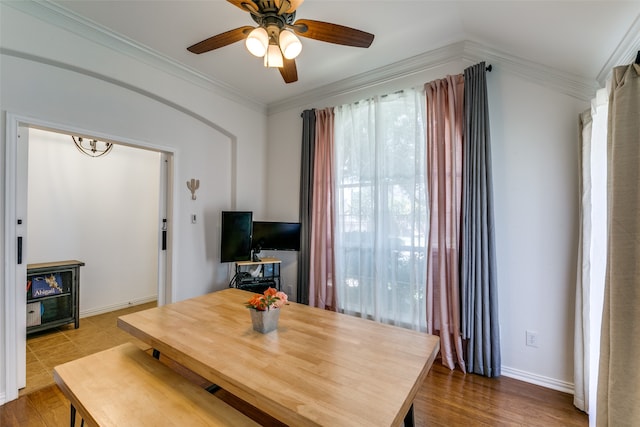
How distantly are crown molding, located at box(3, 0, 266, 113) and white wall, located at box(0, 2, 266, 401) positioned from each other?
24mm

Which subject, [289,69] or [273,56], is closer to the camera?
[273,56]

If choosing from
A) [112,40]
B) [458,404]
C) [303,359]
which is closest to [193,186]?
[112,40]

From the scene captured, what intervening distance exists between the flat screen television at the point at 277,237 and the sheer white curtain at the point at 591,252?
2.61m

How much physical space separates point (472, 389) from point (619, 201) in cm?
170

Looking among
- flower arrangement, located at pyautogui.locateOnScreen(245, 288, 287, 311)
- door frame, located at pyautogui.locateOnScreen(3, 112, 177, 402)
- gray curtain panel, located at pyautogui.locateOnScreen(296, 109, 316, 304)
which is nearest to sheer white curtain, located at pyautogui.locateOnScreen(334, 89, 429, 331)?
gray curtain panel, located at pyautogui.locateOnScreen(296, 109, 316, 304)

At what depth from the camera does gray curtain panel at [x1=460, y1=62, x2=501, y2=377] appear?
2.25m

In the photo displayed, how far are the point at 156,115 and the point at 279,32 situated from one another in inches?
76.0

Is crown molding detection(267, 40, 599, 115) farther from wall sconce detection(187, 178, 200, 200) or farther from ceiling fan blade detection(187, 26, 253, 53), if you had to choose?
wall sconce detection(187, 178, 200, 200)

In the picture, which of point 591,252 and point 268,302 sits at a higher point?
point 591,252

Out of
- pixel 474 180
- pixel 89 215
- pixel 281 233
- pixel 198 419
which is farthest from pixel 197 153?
pixel 474 180

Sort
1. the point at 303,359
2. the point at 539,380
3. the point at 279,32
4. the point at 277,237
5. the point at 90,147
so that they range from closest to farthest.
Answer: the point at 303,359, the point at 279,32, the point at 539,380, the point at 277,237, the point at 90,147

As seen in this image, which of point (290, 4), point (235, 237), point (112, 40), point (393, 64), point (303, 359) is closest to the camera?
point (303, 359)

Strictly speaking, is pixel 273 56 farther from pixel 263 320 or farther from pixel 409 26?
pixel 263 320

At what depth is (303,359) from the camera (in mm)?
1272
